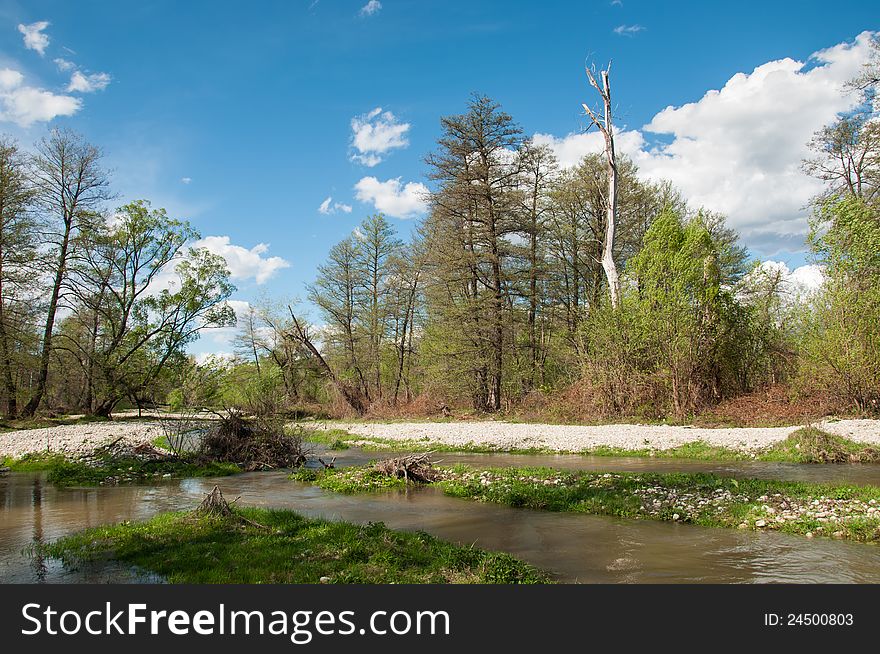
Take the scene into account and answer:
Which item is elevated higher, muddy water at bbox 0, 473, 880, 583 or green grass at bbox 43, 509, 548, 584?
green grass at bbox 43, 509, 548, 584

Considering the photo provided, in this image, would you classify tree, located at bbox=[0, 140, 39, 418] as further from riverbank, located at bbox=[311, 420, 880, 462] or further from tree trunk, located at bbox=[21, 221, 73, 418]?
riverbank, located at bbox=[311, 420, 880, 462]

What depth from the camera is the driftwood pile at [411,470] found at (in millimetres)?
14570

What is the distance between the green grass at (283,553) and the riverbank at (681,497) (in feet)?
13.2

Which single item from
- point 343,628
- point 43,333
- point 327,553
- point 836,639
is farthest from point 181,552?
point 43,333

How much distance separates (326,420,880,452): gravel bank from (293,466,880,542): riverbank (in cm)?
628

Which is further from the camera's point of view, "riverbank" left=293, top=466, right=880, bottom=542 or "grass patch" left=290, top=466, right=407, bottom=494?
"grass patch" left=290, top=466, right=407, bottom=494

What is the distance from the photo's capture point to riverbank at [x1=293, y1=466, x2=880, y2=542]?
896 cm

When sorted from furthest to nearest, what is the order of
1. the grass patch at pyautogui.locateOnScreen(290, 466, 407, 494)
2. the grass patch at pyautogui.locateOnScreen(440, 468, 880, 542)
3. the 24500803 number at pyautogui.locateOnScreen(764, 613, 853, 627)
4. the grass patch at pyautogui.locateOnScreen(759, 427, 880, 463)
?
the grass patch at pyautogui.locateOnScreen(759, 427, 880, 463) < the grass patch at pyautogui.locateOnScreen(290, 466, 407, 494) < the grass patch at pyautogui.locateOnScreen(440, 468, 880, 542) < the 24500803 number at pyautogui.locateOnScreen(764, 613, 853, 627)

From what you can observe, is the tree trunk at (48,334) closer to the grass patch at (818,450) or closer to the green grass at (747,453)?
the green grass at (747,453)

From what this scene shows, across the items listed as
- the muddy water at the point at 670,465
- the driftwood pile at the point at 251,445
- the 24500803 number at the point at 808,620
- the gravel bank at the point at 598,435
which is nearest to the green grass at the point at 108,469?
the driftwood pile at the point at 251,445

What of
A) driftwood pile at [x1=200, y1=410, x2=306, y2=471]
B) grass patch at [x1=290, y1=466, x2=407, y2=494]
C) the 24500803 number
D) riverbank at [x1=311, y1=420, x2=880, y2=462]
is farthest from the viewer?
driftwood pile at [x1=200, y1=410, x2=306, y2=471]

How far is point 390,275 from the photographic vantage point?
146ft

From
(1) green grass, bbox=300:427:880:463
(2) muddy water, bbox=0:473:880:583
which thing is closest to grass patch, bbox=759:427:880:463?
(1) green grass, bbox=300:427:880:463

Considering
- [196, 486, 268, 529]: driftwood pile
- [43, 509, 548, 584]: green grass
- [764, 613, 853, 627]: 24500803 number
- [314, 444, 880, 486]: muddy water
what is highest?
[196, 486, 268, 529]: driftwood pile
